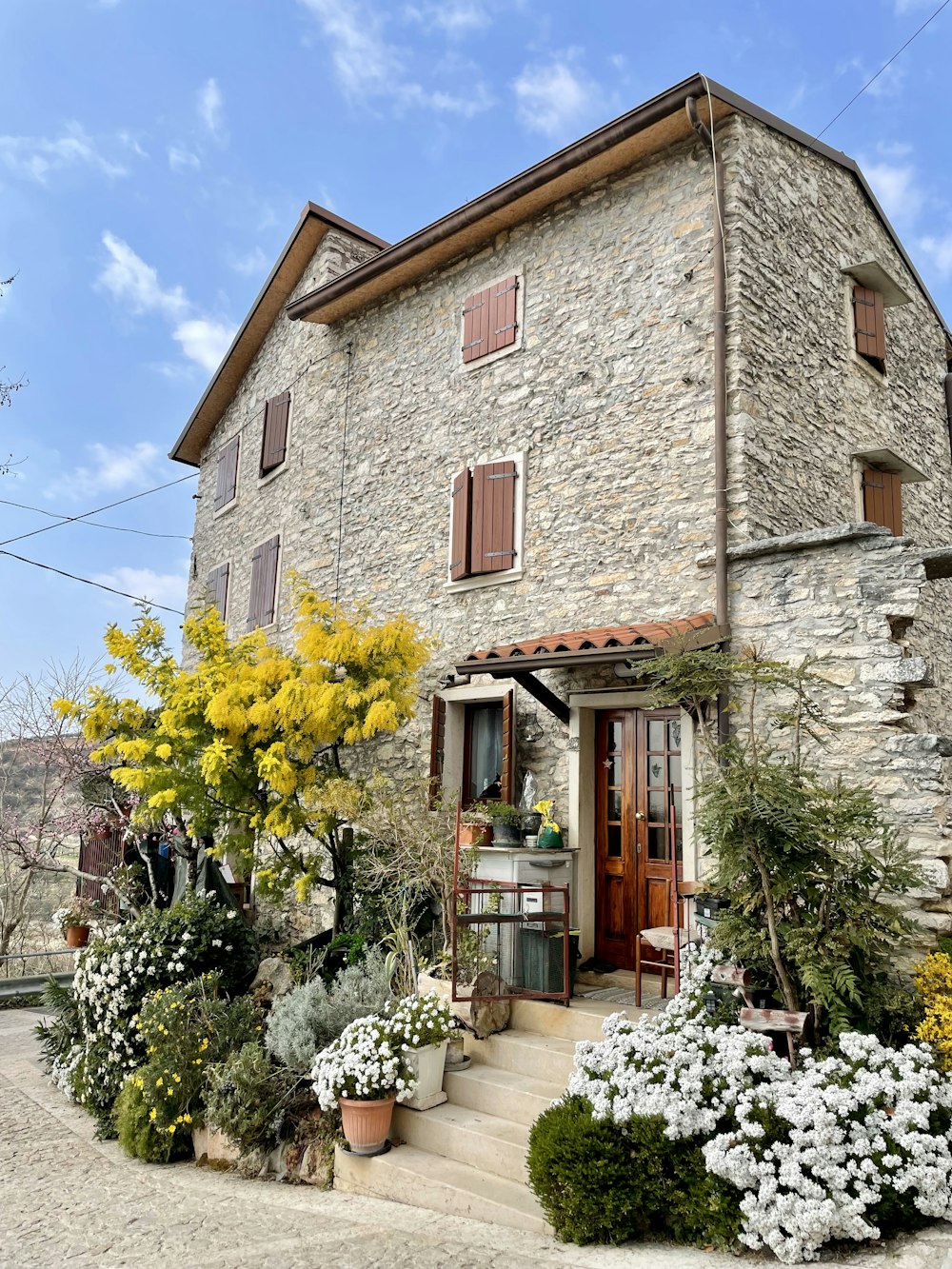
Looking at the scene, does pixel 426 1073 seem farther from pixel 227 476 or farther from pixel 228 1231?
pixel 227 476

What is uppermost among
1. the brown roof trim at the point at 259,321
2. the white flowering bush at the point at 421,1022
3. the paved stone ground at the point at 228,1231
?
the brown roof trim at the point at 259,321

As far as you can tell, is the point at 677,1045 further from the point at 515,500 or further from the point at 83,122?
the point at 83,122

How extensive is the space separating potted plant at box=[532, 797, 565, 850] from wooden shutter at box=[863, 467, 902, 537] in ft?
14.8

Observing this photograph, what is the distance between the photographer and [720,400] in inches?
286

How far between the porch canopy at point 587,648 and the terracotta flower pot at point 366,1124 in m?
3.33

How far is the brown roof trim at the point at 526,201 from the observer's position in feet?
25.5

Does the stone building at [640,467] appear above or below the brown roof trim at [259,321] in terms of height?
below

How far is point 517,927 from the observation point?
653cm

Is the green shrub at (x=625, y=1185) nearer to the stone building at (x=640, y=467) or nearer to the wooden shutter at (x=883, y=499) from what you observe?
the stone building at (x=640, y=467)

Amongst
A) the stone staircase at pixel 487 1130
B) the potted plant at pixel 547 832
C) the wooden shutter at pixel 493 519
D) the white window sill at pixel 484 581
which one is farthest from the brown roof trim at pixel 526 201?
the stone staircase at pixel 487 1130

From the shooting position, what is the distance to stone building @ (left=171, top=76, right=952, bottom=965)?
6578mm

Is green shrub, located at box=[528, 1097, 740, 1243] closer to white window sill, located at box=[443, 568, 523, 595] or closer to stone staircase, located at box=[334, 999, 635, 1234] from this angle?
stone staircase, located at box=[334, 999, 635, 1234]

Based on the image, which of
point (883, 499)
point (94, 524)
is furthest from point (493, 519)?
point (94, 524)

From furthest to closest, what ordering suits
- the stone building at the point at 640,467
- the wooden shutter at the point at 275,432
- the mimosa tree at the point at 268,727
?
the wooden shutter at the point at 275,432 < the mimosa tree at the point at 268,727 < the stone building at the point at 640,467
